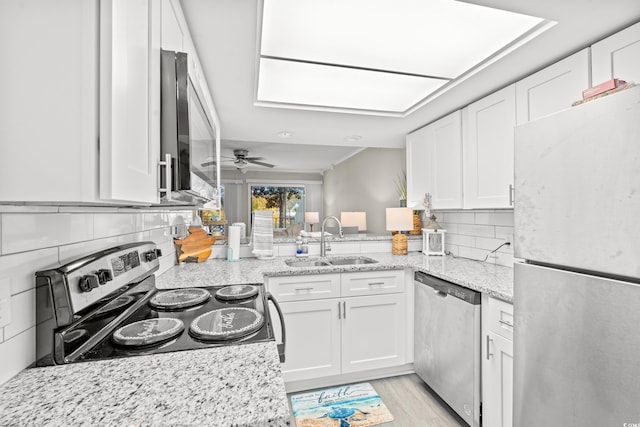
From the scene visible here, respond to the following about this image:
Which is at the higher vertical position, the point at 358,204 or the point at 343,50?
the point at 343,50

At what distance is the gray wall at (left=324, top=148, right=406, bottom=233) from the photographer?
3967 mm

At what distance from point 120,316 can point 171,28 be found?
3.21 ft

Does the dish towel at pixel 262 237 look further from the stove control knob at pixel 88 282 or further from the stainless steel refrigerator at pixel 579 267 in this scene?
the stainless steel refrigerator at pixel 579 267

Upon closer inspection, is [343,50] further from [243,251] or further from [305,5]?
[243,251]

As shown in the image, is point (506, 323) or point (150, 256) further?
point (506, 323)

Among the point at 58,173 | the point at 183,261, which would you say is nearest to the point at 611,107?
the point at 58,173

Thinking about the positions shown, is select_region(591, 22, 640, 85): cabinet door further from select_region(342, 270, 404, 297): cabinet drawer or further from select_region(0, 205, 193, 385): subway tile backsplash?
select_region(0, 205, 193, 385): subway tile backsplash

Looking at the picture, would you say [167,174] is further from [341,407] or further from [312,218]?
[312,218]

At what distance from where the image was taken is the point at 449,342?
1.84 m

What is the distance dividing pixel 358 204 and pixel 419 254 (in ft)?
7.94

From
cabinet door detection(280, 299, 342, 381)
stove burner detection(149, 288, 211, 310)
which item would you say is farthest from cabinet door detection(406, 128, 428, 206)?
stove burner detection(149, 288, 211, 310)

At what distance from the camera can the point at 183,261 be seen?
7.07ft

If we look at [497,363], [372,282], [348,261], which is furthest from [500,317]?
[348,261]

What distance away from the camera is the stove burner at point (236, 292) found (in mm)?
1301
